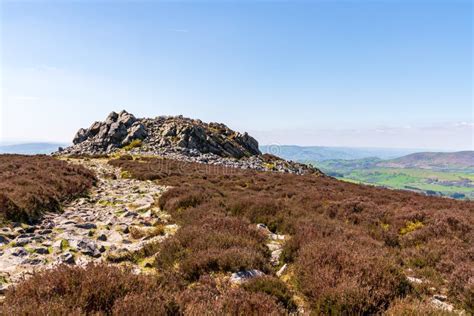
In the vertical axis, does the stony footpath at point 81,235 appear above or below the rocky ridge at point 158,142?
below

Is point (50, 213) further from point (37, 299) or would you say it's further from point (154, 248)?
point (37, 299)

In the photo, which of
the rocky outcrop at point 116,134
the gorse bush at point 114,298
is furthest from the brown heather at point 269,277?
the rocky outcrop at point 116,134

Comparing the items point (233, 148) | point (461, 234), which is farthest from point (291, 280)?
point (233, 148)

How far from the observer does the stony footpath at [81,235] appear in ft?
20.5

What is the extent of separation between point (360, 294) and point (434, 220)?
806cm

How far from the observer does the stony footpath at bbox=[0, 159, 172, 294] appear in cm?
624

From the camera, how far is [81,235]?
27.6 ft

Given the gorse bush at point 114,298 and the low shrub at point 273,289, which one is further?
the low shrub at point 273,289

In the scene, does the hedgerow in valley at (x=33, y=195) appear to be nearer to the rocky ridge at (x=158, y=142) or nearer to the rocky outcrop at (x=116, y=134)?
the rocky ridge at (x=158, y=142)

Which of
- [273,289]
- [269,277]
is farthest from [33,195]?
[273,289]

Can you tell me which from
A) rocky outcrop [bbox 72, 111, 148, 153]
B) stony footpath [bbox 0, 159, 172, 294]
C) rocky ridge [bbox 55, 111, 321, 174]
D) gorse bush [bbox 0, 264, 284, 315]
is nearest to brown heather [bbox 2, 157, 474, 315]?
gorse bush [bbox 0, 264, 284, 315]

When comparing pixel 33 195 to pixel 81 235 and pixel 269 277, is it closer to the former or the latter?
pixel 81 235

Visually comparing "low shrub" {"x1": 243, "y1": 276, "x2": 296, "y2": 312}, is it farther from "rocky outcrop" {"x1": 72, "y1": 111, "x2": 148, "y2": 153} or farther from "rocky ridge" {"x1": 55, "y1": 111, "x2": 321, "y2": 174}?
"rocky outcrop" {"x1": 72, "y1": 111, "x2": 148, "y2": 153}

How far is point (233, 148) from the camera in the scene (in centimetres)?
5756
